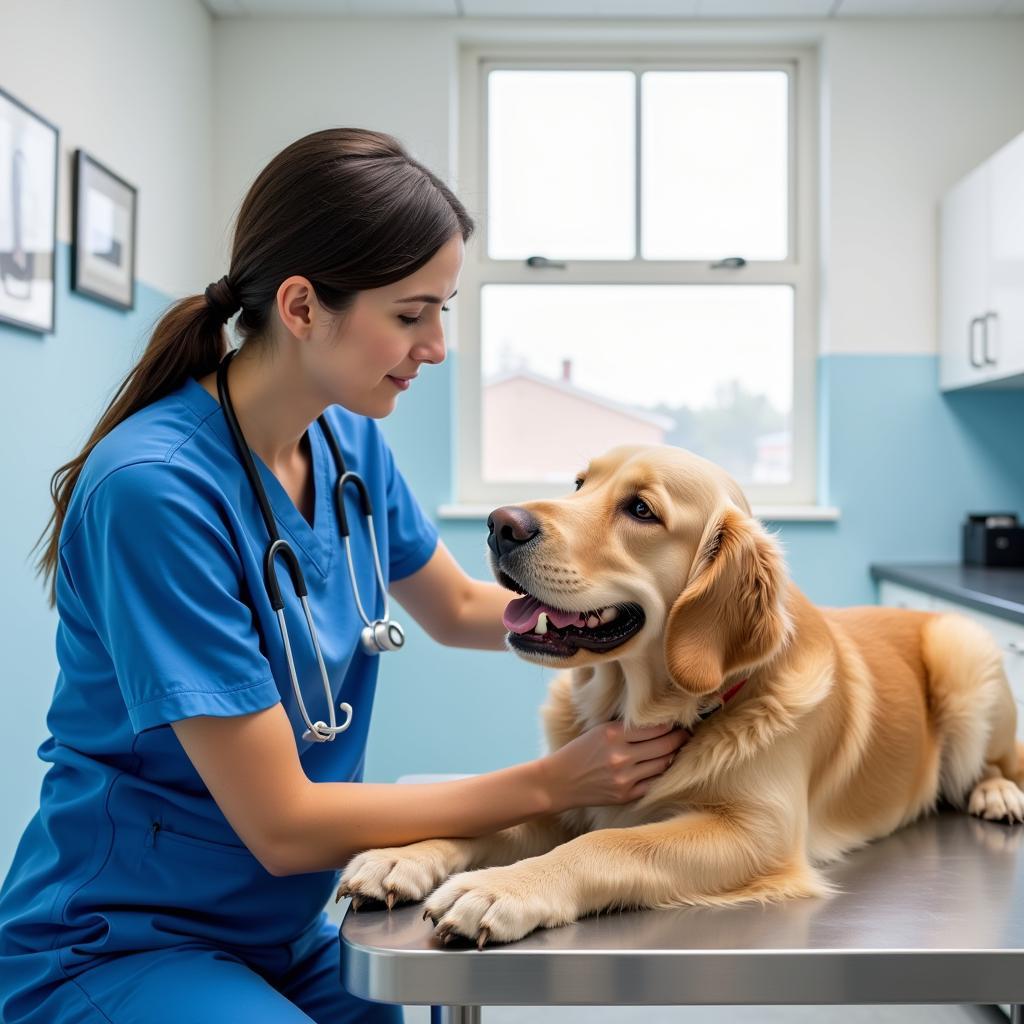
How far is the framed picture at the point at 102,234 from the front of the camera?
2607 millimetres

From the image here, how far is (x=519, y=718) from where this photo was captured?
3.68 metres

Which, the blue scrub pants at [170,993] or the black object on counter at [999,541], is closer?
the blue scrub pants at [170,993]

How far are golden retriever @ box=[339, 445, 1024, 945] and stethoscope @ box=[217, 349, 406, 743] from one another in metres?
0.20

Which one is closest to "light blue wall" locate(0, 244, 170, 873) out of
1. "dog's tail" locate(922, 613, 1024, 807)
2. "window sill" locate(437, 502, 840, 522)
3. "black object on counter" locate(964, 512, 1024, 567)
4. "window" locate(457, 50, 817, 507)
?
"window sill" locate(437, 502, 840, 522)

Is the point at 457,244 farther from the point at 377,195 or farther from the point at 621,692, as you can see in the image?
the point at 621,692

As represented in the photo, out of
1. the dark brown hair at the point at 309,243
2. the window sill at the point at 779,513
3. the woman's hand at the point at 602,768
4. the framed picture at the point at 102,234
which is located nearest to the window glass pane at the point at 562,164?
the window sill at the point at 779,513

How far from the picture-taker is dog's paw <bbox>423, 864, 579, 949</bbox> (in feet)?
2.91

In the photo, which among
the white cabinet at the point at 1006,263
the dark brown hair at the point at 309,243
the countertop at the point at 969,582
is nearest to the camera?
the dark brown hair at the point at 309,243

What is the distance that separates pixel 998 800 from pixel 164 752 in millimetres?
1003

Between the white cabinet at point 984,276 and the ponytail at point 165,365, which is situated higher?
the white cabinet at point 984,276

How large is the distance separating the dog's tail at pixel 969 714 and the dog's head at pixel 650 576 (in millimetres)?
369

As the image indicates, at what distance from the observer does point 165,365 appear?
4.18 feet

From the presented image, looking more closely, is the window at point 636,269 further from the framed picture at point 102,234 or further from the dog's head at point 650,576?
the dog's head at point 650,576

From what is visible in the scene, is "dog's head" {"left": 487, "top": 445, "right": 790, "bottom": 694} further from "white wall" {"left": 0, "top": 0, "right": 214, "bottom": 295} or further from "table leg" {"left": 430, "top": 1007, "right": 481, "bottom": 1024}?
"white wall" {"left": 0, "top": 0, "right": 214, "bottom": 295}
